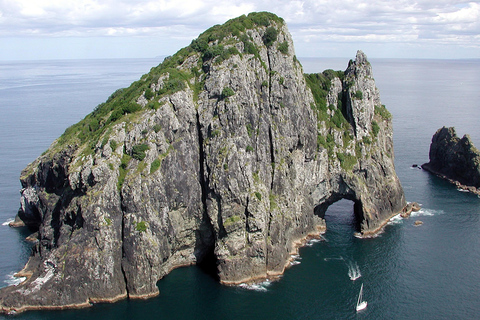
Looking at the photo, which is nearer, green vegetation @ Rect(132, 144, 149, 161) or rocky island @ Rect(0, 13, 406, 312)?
rocky island @ Rect(0, 13, 406, 312)

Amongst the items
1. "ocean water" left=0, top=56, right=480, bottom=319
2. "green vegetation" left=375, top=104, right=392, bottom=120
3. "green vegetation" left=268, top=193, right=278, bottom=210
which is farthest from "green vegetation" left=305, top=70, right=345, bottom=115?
"ocean water" left=0, top=56, right=480, bottom=319

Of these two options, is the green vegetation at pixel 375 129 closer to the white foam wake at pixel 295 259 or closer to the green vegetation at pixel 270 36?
the green vegetation at pixel 270 36

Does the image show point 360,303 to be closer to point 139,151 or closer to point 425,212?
point 139,151

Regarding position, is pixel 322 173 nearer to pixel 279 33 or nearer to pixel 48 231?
pixel 279 33

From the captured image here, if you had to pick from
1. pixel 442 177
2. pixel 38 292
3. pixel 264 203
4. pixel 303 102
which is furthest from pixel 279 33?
pixel 442 177

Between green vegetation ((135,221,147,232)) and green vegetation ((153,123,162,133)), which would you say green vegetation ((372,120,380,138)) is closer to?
green vegetation ((153,123,162,133))

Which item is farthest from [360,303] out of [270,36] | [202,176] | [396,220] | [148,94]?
[270,36]

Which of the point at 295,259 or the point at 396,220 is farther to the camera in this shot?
the point at 396,220
